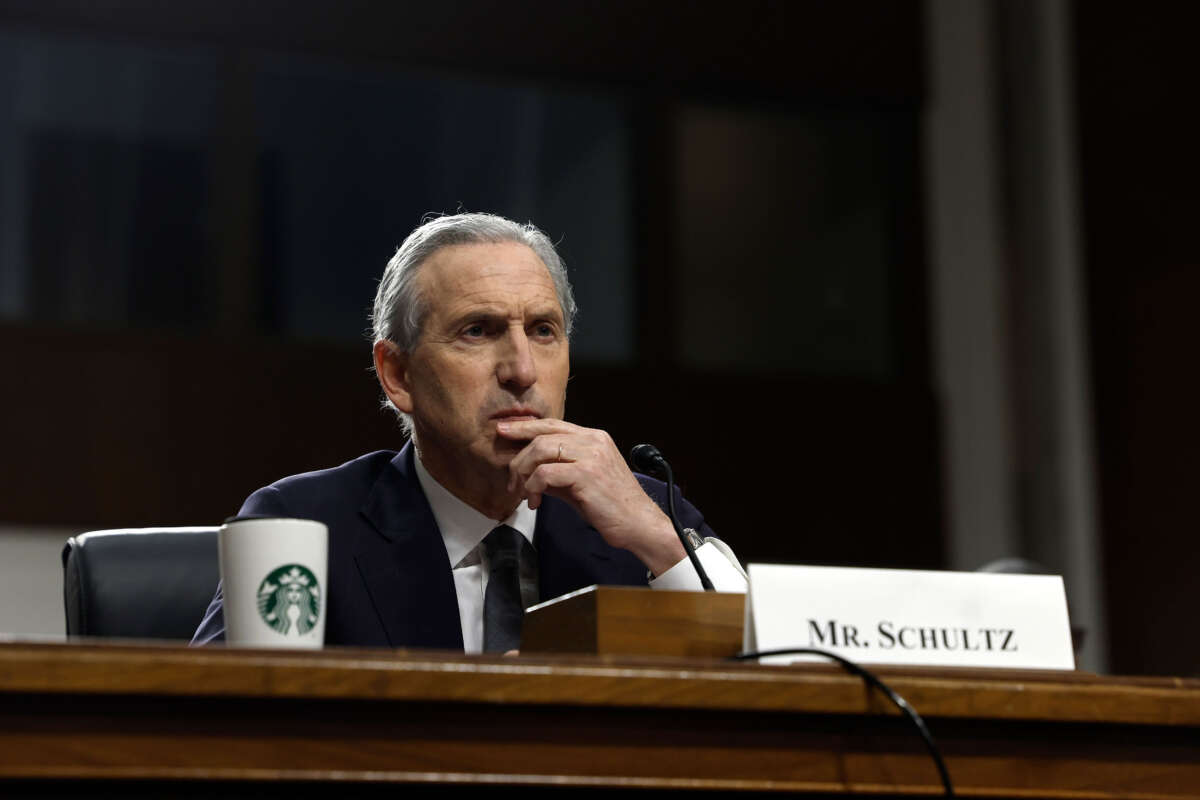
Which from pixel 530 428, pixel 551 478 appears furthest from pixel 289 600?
pixel 530 428

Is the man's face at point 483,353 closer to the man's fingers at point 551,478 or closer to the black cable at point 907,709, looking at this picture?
the man's fingers at point 551,478

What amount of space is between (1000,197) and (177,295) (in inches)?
120

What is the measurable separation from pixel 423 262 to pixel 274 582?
856mm

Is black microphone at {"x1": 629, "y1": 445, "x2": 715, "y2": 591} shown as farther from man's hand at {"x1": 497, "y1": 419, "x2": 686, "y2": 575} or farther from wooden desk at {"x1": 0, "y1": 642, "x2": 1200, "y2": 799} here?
wooden desk at {"x1": 0, "y1": 642, "x2": 1200, "y2": 799}

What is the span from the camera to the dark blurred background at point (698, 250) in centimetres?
438

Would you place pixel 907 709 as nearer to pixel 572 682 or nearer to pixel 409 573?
pixel 572 682

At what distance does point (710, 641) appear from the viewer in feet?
3.26

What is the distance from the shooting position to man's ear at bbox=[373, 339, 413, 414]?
184 centimetres

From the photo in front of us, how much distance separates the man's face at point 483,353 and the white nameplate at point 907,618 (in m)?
0.73

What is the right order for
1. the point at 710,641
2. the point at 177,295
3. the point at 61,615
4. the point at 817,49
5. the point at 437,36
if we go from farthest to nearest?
the point at 817,49, the point at 437,36, the point at 177,295, the point at 61,615, the point at 710,641

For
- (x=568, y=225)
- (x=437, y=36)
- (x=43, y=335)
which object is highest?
(x=437, y=36)

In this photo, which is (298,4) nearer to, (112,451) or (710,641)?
(112,451)

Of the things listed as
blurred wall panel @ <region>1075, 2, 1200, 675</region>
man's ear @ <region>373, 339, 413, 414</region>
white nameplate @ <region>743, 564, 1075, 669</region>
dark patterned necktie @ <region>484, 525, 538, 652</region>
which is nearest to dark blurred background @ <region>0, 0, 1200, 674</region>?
blurred wall panel @ <region>1075, 2, 1200, 675</region>

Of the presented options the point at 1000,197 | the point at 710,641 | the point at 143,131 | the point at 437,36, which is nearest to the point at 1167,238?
the point at 1000,197
